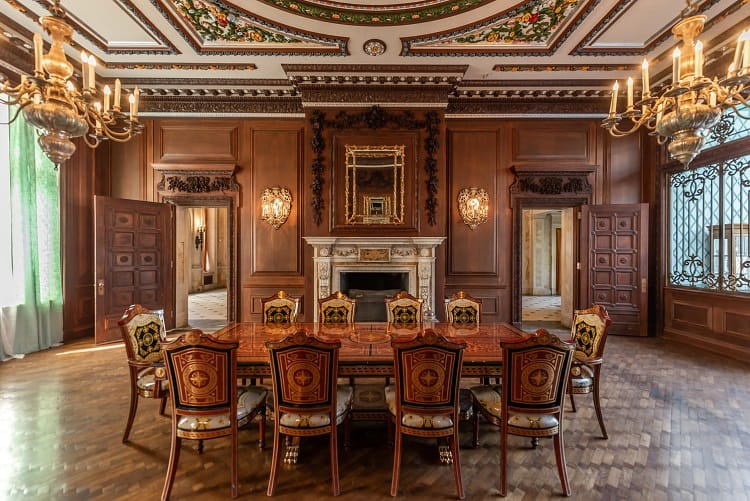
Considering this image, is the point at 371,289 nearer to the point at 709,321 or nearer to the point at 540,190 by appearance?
the point at 540,190

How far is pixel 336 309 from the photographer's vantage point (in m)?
3.40

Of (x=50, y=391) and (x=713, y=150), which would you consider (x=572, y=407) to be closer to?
(x=713, y=150)

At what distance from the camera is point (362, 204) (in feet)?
16.5

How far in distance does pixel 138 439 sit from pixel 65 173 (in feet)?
14.7

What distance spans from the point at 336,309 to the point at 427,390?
168cm

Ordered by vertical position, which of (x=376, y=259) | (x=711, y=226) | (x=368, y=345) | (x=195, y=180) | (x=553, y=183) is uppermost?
(x=195, y=180)

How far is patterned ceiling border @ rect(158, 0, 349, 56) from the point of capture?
11.6 ft

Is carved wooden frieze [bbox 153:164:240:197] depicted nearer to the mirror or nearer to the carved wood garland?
the carved wood garland

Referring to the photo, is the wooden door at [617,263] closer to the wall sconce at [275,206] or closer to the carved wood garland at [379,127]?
the carved wood garland at [379,127]

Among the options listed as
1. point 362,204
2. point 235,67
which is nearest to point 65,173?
point 235,67

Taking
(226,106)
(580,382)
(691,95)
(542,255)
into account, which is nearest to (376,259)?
(580,382)

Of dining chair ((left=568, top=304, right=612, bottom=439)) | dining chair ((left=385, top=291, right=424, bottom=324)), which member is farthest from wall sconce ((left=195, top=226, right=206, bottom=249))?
dining chair ((left=568, top=304, right=612, bottom=439))

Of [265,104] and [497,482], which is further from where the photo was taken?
[265,104]

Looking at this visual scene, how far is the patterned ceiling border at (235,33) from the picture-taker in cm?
354
